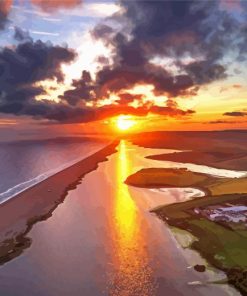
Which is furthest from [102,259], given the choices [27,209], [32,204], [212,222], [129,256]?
[32,204]

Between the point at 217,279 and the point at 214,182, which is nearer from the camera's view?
the point at 217,279

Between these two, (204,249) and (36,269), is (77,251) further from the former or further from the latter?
(204,249)

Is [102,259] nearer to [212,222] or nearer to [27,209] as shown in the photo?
[212,222]

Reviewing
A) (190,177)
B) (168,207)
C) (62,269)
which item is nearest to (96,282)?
(62,269)

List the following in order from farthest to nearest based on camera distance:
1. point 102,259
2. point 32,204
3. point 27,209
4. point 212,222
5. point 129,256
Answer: point 32,204, point 27,209, point 212,222, point 129,256, point 102,259

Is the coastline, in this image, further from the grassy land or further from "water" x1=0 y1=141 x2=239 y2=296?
the grassy land
